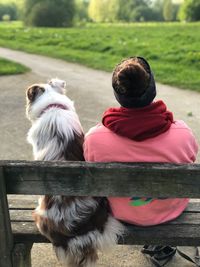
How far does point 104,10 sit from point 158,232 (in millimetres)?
50573

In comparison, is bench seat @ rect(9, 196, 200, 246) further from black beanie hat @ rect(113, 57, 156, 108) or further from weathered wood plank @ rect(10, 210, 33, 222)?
black beanie hat @ rect(113, 57, 156, 108)

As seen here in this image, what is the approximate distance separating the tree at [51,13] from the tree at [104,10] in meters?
14.3

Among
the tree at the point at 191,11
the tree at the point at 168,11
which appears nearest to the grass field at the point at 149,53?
the tree at the point at 191,11

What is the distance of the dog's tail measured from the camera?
2799 mm

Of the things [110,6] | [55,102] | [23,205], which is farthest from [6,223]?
[110,6]

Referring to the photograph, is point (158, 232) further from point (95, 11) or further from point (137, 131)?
point (95, 11)

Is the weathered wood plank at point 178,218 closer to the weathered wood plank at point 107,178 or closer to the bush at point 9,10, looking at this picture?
the weathered wood plank at point 107,178

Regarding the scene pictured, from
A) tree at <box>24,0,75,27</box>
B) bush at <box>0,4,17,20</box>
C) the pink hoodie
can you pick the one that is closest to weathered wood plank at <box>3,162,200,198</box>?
the pink hoodie

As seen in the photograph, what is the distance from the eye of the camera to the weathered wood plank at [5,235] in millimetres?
2586

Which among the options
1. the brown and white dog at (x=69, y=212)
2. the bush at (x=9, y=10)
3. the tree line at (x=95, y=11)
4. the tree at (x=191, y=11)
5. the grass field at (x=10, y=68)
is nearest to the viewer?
the brown and white dog at (x=69, y=212)

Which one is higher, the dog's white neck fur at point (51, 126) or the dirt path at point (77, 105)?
the dog's white neck fur at point (51, 126)

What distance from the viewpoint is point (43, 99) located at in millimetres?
3031

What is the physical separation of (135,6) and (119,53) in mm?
49431

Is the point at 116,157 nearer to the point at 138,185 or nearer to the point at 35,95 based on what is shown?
the point at 138,185
